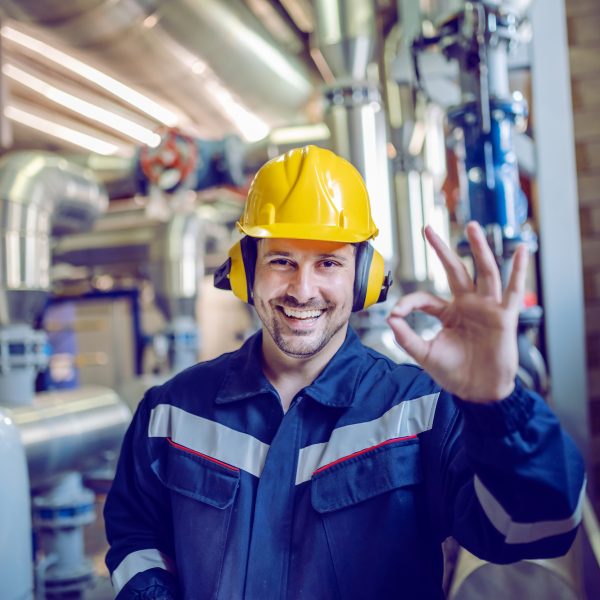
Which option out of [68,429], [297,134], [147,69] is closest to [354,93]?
[297,134]

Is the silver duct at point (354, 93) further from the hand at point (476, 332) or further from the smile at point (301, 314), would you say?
the hand at point (476, 332)

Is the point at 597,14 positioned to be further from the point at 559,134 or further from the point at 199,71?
the point at 199,71

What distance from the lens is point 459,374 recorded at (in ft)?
2.87

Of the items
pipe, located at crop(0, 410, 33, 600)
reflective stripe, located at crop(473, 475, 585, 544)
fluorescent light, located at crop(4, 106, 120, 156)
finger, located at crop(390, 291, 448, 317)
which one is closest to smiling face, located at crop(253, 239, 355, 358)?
finger, located at crop(390, 291, 448, 317)

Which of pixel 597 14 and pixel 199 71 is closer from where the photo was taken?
pixel 597 14

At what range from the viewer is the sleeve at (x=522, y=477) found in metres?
0.85

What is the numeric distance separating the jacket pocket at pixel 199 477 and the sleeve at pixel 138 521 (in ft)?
0.16

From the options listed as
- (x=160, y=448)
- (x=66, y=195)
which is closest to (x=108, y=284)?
(x=66, y=195)

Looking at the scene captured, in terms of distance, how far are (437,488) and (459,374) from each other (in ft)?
0.95

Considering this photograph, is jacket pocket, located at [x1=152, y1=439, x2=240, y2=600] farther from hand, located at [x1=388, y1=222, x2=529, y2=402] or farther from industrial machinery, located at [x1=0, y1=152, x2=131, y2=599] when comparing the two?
industrial machinery, located at [x1=0, y1=152, x2=131, y2=599]

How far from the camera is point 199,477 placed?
3.81 ft

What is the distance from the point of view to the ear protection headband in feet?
4.12

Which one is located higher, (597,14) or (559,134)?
(597,14)

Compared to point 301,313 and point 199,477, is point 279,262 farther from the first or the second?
point 199,477
